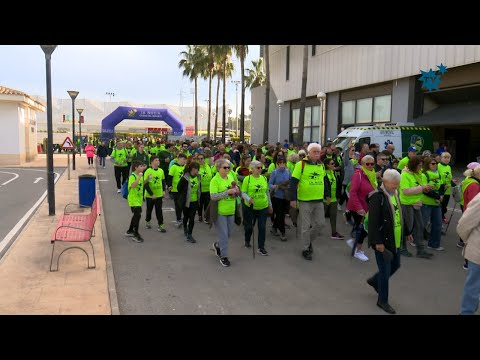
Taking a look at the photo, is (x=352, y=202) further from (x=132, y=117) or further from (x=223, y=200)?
(x=132, y=117)

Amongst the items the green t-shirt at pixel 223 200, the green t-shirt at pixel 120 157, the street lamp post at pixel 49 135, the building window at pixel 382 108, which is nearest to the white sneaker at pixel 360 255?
the green t-shirt at pixel 223 200

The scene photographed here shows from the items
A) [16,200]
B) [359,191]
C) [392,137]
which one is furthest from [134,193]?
[392,137]

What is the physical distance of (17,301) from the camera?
5.15 m

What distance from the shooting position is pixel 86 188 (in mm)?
11469

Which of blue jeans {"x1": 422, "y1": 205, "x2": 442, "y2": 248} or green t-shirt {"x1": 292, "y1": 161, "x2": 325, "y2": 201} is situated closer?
green t-shirt {"x1": 292, "y1": 161, "x2": 325, "y2": 201}

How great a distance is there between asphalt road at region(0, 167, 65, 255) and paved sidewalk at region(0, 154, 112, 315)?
0.65m

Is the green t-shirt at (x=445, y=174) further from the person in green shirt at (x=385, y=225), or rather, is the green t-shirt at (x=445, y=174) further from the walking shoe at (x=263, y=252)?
the person in green shirt at (x=385, y=225)

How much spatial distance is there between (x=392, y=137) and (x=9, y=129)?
80.5 ft

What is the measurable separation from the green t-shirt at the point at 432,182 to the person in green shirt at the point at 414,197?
22 centimetres

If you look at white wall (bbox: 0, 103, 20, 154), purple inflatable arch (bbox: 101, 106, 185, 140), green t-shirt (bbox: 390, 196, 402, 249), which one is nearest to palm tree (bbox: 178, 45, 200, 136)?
purple inflatable arch (bbox: 101, 106, 185, 140)

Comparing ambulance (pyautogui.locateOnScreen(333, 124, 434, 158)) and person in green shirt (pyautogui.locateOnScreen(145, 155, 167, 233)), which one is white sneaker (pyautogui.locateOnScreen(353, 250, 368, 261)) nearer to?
person in green shirt (pyautogui.locateOnScreen(145, 155, 167, 233))

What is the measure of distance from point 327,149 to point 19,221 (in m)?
8.10

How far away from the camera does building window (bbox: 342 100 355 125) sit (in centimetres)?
2758
